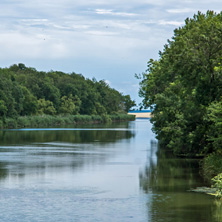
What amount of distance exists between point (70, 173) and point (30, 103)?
3523 inches

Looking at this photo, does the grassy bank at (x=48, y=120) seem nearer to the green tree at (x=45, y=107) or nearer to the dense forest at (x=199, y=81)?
the green tree at (x=45, y=107)

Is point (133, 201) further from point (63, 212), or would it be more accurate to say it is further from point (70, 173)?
point (70, 173)

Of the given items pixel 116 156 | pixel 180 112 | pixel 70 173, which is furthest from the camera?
pixel 116 156

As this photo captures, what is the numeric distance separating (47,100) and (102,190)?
→ 376 ft

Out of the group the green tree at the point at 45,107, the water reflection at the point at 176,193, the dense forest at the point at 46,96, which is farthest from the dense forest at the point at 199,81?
the green tree at the point at 45,107

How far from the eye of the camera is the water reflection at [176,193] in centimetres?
1983

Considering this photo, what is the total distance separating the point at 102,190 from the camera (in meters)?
25.1

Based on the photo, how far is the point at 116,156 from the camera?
42.4m

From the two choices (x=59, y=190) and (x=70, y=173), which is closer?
(x=59, y=190)

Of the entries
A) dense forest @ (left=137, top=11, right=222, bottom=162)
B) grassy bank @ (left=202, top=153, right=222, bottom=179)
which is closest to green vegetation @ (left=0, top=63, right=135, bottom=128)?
dense forest @ (left=137, top=11, right=222, bottom=162)

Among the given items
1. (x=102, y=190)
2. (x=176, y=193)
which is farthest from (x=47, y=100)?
(x=176, y=193)

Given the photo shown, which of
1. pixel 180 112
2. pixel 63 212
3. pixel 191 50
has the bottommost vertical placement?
→ pixel 63 212

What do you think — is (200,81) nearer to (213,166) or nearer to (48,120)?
(213,166)

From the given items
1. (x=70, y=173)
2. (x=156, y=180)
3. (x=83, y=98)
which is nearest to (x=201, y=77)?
(x=156, y=180)
